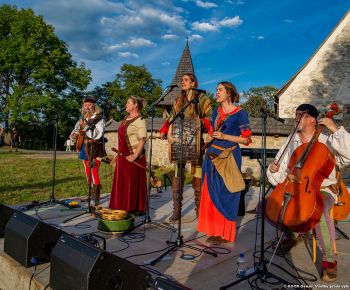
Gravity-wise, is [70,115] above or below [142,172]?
above

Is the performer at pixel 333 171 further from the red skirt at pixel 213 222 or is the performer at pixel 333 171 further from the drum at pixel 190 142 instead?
the drum at pixel 190 142

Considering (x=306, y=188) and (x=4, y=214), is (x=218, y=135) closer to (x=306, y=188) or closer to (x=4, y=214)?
(x=306, y=188)

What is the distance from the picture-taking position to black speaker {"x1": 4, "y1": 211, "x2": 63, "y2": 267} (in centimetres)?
347

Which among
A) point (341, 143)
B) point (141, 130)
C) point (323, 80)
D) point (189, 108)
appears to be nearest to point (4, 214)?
point (141, 130)

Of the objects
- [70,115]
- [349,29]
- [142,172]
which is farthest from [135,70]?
[142,172]

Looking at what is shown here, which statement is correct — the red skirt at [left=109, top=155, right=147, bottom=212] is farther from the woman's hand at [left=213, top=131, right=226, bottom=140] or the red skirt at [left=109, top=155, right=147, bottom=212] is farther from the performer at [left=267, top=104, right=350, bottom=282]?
the performer at [left=267, top=104, right=350, bottom=282]

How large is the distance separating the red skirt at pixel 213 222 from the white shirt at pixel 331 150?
0.92 meters

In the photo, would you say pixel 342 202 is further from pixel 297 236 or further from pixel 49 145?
pixel 49 145

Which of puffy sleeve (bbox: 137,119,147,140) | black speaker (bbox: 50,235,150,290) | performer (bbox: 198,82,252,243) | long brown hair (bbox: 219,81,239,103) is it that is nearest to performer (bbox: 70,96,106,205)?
puffy sleeve (bbox: 137,119,147,140)

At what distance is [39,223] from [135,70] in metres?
56.4

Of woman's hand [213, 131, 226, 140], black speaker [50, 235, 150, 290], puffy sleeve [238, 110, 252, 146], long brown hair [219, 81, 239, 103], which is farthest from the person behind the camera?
long brown hair [219, 81, 239, 103]

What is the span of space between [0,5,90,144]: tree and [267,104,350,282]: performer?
3327cm

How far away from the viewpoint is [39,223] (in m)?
3.49

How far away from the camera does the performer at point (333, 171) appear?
3445mm
